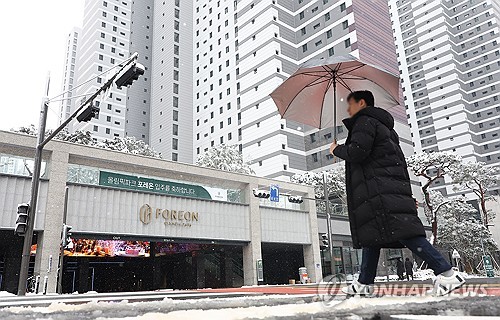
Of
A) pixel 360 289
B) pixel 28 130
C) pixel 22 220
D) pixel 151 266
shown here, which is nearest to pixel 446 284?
pixel 360 289

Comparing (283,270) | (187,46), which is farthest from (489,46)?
(283,270)

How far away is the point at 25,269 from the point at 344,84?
1000cm

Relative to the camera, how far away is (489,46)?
7875 cm

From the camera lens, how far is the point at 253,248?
24328 mm

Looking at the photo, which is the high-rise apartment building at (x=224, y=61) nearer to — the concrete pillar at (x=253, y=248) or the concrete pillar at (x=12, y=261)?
the concrete pillar at (x=253, y=248)

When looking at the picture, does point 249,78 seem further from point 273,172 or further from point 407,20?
point 407,20

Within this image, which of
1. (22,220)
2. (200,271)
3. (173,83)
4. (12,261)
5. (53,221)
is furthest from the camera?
(173,83)

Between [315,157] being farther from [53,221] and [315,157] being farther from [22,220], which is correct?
[22,220]

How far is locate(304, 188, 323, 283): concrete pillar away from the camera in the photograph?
89.4 feet

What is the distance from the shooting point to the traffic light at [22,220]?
34.0 ft

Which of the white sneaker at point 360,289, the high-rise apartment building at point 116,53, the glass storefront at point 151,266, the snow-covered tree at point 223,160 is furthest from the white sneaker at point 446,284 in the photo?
the high-rise apartment building at point 116,53

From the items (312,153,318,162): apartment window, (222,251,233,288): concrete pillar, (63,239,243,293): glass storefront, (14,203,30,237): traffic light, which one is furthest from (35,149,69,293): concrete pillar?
(312,153,318,162): apartment window

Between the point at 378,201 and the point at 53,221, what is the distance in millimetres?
Result: 17510

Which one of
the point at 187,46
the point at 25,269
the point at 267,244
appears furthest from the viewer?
the point at 187,46
